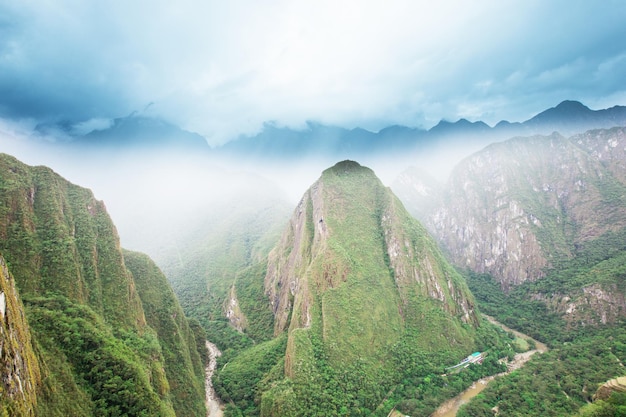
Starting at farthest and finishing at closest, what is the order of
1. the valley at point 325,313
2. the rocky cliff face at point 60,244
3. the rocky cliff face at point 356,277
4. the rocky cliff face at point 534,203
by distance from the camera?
the rocky cliff face at point 534,203, the rocky cliff face at point 356,277, the rocky cliff face at point 60,244, the valley at point 325,313

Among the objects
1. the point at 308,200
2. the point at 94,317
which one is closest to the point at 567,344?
the point at 308,200

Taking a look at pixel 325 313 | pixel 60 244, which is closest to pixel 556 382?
pixel 325 313

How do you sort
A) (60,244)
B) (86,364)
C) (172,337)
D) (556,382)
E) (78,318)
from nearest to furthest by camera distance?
1. (86,364)
2. (78,318)
3. (60,244)
4. (556,382)
5. (172,337)

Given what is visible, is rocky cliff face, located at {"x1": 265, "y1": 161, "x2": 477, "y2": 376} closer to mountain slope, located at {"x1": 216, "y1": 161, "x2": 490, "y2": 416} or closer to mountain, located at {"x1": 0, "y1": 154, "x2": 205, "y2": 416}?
mountain slope, located at {"x1": 216, "y1": 161, "x2": 490, "y2": 416}

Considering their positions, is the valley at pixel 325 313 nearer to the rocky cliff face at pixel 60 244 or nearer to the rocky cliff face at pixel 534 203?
the rocky cliff face at pixel 60 244

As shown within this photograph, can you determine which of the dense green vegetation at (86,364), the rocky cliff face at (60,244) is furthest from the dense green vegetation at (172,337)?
the dense green vegetation at (86,364)

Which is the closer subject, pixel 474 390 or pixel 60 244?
pixel 60 244

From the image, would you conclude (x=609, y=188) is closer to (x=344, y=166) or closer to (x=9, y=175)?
(x=344, y=166)

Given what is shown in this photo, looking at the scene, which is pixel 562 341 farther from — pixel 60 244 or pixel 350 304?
pixel 60 244
